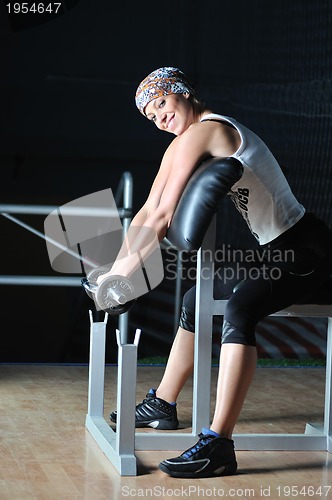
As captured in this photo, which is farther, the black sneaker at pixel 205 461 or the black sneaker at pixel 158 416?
the black sneaker at pixel 158 416

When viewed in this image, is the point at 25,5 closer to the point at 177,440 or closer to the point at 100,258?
the point at 100,258

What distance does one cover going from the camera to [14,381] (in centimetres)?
321

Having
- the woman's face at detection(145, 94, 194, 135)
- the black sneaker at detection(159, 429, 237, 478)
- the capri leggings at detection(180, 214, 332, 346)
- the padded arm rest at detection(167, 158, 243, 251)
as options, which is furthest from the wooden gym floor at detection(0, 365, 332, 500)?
the woman's face at detection(145, 94, 194, 135)

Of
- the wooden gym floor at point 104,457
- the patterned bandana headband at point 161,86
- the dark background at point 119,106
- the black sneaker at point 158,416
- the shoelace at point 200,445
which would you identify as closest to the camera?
the wooden gym floor at point 104,457

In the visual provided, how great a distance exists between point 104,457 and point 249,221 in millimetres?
700

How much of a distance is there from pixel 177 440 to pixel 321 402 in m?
0.96

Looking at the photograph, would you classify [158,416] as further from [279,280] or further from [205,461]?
[279,280]

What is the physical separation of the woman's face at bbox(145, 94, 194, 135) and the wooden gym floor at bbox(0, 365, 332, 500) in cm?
85

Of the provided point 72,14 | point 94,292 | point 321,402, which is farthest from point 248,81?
point 94,292

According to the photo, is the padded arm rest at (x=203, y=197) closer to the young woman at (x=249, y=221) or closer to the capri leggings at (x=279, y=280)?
the young woman at (x=249, y=221)

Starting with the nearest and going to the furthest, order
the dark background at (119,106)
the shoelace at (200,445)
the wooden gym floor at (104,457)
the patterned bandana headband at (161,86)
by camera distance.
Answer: the wooden gym floor at (104,457)
the shoelace at (200,445)
the patterned bandana headband at (161,86)
the dark background at (119,106)

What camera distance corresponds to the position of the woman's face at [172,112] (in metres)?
2.18

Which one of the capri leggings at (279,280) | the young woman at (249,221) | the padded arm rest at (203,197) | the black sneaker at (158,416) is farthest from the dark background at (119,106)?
the padded arm rest at (203,197)

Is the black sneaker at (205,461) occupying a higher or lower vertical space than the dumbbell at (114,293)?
lower
